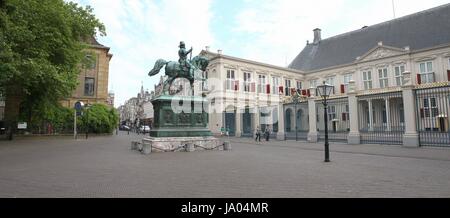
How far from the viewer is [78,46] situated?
2270 centimetres

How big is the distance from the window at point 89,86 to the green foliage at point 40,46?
549 inches

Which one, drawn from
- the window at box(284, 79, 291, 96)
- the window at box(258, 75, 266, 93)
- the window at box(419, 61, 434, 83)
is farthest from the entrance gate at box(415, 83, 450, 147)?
the window at box(258, 75, 266, 93)

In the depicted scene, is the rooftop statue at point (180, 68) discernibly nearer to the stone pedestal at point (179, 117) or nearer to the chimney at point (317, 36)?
the stone pedestal at point (179, 117)

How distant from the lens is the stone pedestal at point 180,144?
1284cm

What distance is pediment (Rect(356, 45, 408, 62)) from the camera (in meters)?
31.6

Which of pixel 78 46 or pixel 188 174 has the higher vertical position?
pixel 78 46

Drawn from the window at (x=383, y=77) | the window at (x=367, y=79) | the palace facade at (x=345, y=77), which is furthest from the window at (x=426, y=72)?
the window at (x=367, y=79)

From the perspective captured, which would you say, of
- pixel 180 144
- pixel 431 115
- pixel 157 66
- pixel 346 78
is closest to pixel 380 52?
pixel 346 78

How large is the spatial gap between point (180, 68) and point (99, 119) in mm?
20932

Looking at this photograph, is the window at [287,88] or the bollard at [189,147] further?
the window at [287,88]

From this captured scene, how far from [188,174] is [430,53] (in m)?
33.7

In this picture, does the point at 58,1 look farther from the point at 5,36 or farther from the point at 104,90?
the point at 104,90
